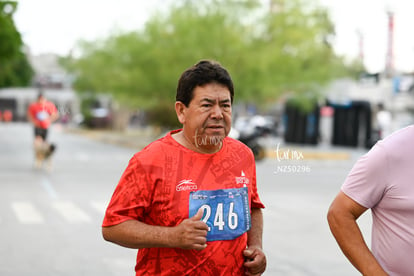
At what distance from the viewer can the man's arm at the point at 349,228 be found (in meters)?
2.78

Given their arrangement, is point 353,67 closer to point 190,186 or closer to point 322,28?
point 322,28

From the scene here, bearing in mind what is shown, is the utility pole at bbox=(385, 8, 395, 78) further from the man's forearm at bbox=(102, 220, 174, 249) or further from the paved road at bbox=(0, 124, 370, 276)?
the man's forearm at bbox=(102, 220, 174, 249)

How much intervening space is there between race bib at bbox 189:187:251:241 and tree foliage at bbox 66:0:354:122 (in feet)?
89.8

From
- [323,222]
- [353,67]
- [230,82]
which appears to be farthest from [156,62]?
[353,67]

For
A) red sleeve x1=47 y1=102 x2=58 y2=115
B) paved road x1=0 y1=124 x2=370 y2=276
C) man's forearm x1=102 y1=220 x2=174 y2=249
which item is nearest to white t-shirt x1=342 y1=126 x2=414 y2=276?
man's forearm x1=102 y1=220 x2=174 y2=249

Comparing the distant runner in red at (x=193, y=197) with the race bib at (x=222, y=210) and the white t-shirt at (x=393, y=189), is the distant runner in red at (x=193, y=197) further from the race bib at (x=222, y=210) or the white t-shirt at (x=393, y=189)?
the white t-shirt at (x=393, y=189)

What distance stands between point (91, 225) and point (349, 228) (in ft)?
24.5

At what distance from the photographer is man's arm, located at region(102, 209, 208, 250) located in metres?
2.92

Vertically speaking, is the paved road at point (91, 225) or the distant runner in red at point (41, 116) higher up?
the distant runner in red at point (41, 116)

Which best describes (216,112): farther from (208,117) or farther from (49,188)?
(49,188)

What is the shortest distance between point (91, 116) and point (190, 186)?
2650 inches

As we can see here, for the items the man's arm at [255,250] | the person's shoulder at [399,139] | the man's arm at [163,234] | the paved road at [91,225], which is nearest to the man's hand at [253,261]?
the man's arm at [255,250]

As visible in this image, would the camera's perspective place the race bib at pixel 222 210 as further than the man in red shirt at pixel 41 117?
No

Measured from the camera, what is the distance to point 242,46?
30859mm
